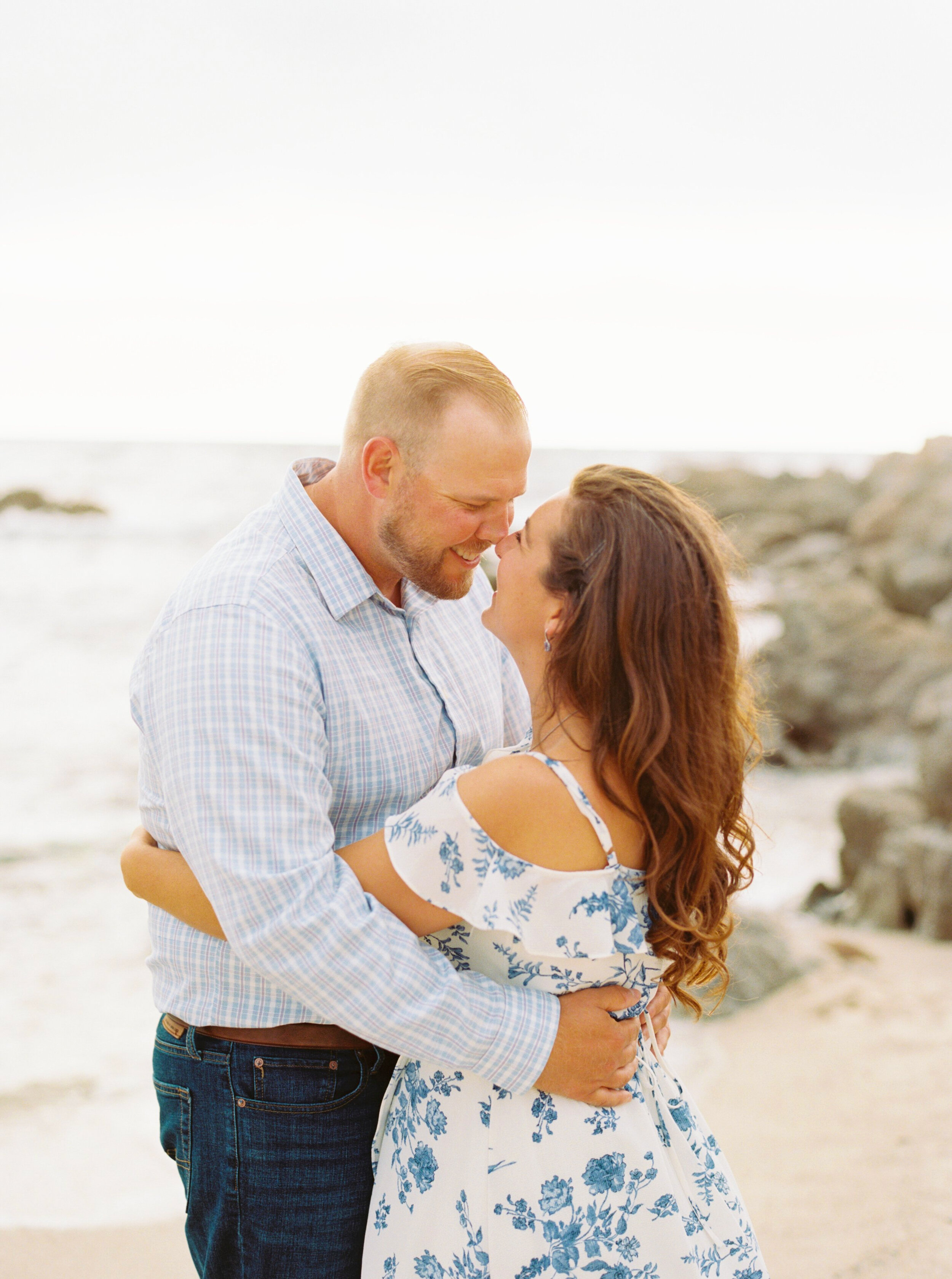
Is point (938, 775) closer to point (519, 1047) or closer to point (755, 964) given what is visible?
point (755, 964)

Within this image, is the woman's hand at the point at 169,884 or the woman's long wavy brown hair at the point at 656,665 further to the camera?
the woman's hand at the point at 169,884

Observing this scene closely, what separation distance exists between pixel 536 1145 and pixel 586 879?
1.26 ft

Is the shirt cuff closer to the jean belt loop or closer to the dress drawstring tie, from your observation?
the dress drawstring tie

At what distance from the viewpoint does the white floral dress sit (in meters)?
1.45

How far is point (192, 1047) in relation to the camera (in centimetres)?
172

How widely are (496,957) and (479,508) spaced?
75 centimetres

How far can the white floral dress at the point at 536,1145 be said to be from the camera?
1454mm

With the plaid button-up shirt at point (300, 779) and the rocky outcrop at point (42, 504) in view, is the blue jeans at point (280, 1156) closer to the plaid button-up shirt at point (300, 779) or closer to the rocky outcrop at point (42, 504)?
the plaid button-up shirt at point (300, 779)

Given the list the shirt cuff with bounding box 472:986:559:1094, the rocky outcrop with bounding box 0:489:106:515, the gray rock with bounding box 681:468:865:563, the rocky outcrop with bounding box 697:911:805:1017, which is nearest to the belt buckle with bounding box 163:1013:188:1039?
the shirt cuff with bounding box 472:986:559:1094

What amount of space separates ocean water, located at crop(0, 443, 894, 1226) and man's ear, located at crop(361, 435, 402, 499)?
4.31ft

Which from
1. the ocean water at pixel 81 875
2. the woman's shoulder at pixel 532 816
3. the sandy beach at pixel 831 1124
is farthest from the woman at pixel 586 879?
the sandy beach at pixel 831 1124

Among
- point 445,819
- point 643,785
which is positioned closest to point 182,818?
point 445,819

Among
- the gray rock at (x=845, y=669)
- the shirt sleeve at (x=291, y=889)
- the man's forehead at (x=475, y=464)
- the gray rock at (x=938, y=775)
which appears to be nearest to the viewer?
the shirt sleeve at (x=291, y=889)

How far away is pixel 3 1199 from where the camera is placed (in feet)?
14.2
